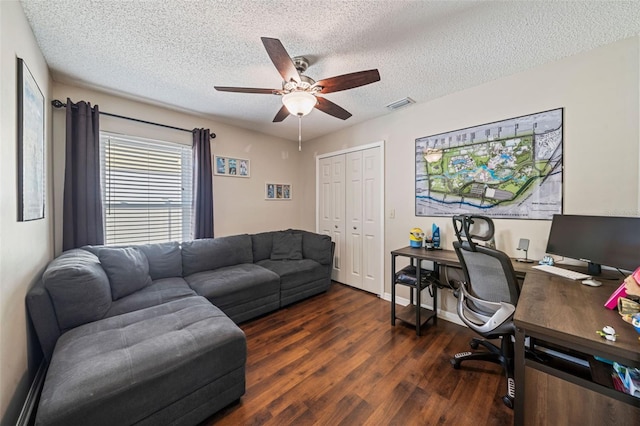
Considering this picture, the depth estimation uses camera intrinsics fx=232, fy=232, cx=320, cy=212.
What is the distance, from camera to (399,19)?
1.57 meters

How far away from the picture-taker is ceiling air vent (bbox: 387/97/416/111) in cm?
279

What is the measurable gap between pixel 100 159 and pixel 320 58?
2627 millimetres

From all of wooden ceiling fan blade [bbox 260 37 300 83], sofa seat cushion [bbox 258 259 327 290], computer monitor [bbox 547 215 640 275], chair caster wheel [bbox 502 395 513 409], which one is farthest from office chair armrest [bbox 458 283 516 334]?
wooden ceiling fan blade [bbox 260 37 300 83]

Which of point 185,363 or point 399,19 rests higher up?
point 399,19

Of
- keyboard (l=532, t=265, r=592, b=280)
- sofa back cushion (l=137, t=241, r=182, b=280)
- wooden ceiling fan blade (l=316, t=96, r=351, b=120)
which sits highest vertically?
wooden ceiling fan blade (l=316, t=96, r=351, b=120)

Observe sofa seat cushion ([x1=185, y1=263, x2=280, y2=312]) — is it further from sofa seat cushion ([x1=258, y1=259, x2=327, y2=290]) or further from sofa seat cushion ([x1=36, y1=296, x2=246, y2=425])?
sofa seat cushion ([x1=36, y1=296, x2=246, y2=425])

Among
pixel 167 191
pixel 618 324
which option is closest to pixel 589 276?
pixel 618 324

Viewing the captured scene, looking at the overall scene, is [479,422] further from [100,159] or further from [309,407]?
[100,159]

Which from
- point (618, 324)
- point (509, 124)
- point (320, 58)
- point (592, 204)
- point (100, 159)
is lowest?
point (618, 324)

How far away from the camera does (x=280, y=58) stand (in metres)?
1.55

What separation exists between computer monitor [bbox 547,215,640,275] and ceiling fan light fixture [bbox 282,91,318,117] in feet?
7.45

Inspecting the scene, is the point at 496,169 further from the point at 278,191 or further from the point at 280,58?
the point at 278,191

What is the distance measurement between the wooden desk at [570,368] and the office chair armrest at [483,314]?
0.34 metres

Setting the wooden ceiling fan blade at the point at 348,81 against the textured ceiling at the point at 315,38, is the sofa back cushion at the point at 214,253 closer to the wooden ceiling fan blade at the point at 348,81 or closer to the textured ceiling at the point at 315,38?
the textured ceiling at the point at 315,38
